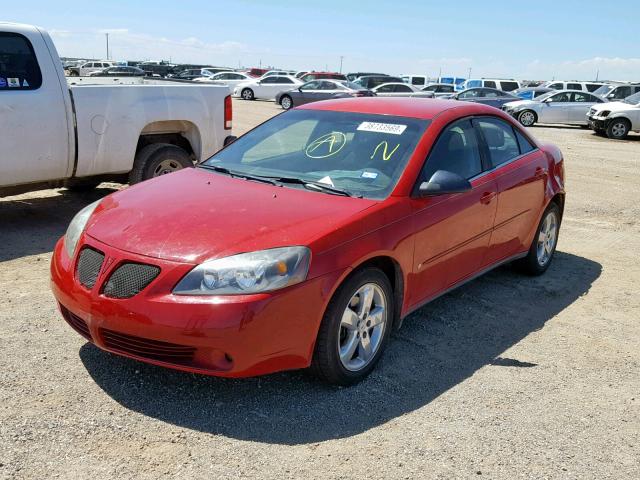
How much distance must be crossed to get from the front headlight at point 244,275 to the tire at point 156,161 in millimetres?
4299

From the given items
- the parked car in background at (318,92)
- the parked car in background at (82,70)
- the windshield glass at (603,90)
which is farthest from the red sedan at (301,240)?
the windshield glass at (603,90)

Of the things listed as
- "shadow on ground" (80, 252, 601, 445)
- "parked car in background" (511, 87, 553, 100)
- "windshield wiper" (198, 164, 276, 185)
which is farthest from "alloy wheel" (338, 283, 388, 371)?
"parked car in background" (511, 87, 553, 100)

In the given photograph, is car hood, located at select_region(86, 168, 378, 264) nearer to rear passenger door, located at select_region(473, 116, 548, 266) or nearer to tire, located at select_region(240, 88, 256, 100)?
rear passenger door, located at select_region(473, 116, 548, 266)

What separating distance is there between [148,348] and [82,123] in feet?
13.4

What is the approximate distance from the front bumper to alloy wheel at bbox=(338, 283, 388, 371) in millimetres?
287

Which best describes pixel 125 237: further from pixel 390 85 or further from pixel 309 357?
pixel 390 85

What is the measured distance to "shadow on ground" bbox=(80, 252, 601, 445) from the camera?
3.37 metres

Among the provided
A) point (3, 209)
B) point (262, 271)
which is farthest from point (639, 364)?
point (3, 209)

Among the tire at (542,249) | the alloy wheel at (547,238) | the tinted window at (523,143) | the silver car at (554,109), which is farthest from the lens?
the silver car at (554,109)

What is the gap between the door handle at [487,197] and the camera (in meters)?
4.75

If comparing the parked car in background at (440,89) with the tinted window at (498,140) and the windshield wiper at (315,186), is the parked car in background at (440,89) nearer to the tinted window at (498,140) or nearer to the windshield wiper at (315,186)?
the tinted window at (498,140)

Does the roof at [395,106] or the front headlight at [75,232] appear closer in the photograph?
the front headlight at [75,232]

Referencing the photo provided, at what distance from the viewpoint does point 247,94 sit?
36.2 metres

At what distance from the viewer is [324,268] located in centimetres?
341
